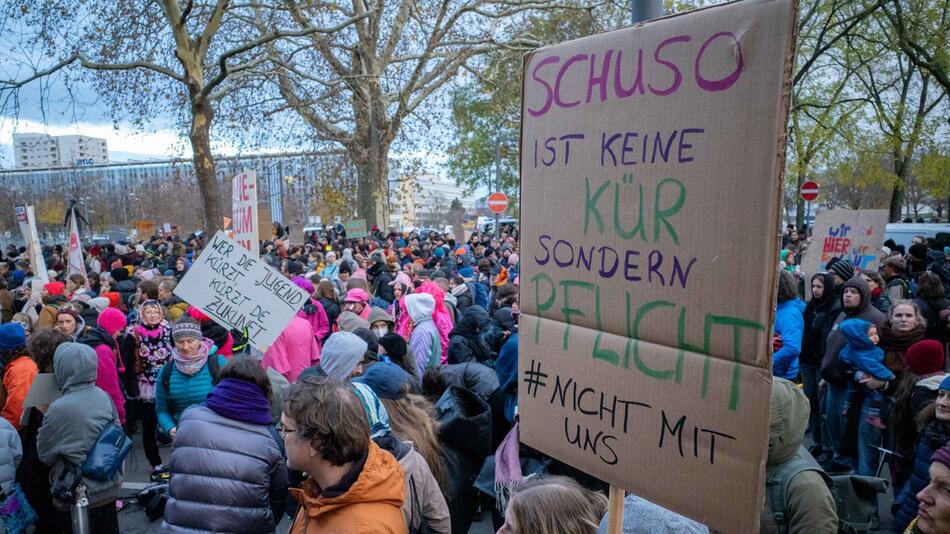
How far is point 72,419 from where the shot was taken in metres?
3.81

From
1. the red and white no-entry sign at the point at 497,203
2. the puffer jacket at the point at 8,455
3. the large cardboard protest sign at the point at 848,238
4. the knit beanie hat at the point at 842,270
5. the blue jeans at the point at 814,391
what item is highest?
the red and white no-entry sign at the point at 497,203

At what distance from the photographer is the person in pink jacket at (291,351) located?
5980 mm

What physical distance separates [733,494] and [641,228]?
25.8 inches

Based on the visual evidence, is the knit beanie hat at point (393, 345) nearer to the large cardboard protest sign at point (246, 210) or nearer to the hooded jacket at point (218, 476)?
the large cardboard protest sign at point (246, 210)

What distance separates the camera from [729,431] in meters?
1.51

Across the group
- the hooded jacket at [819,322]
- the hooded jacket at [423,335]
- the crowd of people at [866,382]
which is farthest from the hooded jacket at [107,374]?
the hooded jacket at [819,322]

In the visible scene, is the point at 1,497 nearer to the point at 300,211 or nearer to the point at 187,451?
the point at 187,451

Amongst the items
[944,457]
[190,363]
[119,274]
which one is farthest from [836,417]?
[119,274]

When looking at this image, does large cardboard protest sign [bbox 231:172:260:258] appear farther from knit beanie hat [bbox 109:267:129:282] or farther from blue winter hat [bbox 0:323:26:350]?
knit beanie hat [bbox 109:267:129:282]

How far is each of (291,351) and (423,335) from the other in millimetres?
1205

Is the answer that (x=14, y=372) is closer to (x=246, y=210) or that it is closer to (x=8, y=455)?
(x=8, y=455)

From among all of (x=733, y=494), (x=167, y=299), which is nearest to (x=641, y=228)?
(x=733, y=494)

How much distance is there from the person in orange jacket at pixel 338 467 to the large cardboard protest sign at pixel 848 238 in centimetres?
781

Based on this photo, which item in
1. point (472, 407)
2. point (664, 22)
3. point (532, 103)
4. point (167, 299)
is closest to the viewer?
point (664, 22)
